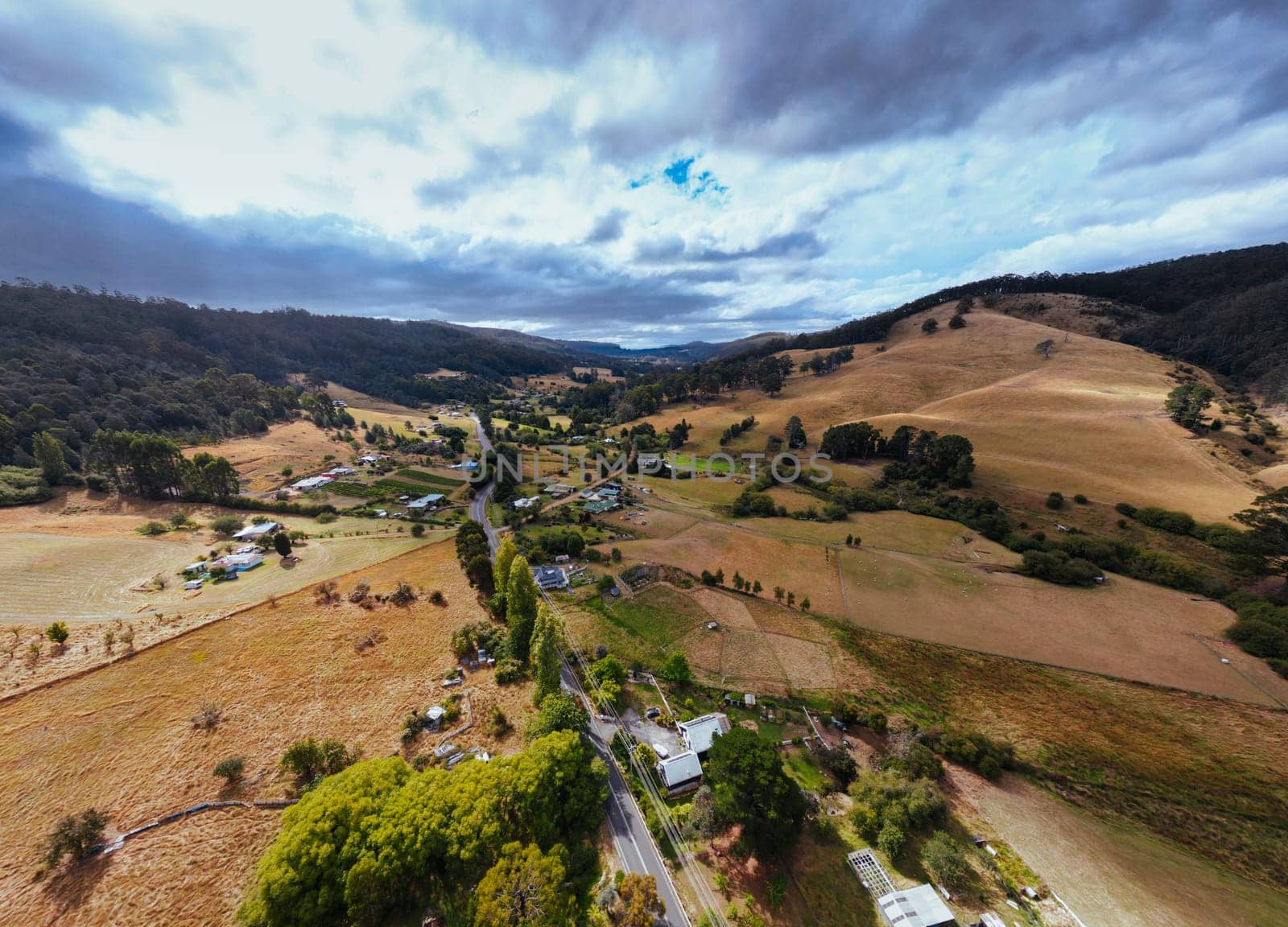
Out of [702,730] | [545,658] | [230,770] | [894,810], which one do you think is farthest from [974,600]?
[230,770]

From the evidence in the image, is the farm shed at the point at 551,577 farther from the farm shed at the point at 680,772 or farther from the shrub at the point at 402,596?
the farm shed at the point at 680,772

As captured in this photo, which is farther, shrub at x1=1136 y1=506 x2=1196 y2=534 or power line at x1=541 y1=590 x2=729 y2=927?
shrub at x1=1136 y1=506 x2=1196 y2=534

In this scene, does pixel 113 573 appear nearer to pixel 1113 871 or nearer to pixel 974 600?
pixel 1113 871

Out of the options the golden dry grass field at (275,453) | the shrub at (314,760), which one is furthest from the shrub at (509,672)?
the golden dry grass field at (275,453)

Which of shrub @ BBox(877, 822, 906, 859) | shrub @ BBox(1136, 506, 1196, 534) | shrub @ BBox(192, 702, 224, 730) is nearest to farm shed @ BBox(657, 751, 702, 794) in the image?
shrub @ BBox(877, 822, 906, 859)

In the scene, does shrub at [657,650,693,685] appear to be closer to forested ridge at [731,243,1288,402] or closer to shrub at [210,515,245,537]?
shrub at [210,515,245,537]

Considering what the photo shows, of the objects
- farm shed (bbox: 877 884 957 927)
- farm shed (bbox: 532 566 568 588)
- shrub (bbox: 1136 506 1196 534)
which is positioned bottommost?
farm shed (bbox: 877 884 957 927)

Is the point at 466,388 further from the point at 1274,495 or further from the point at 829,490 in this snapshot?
the point at 1274,495
